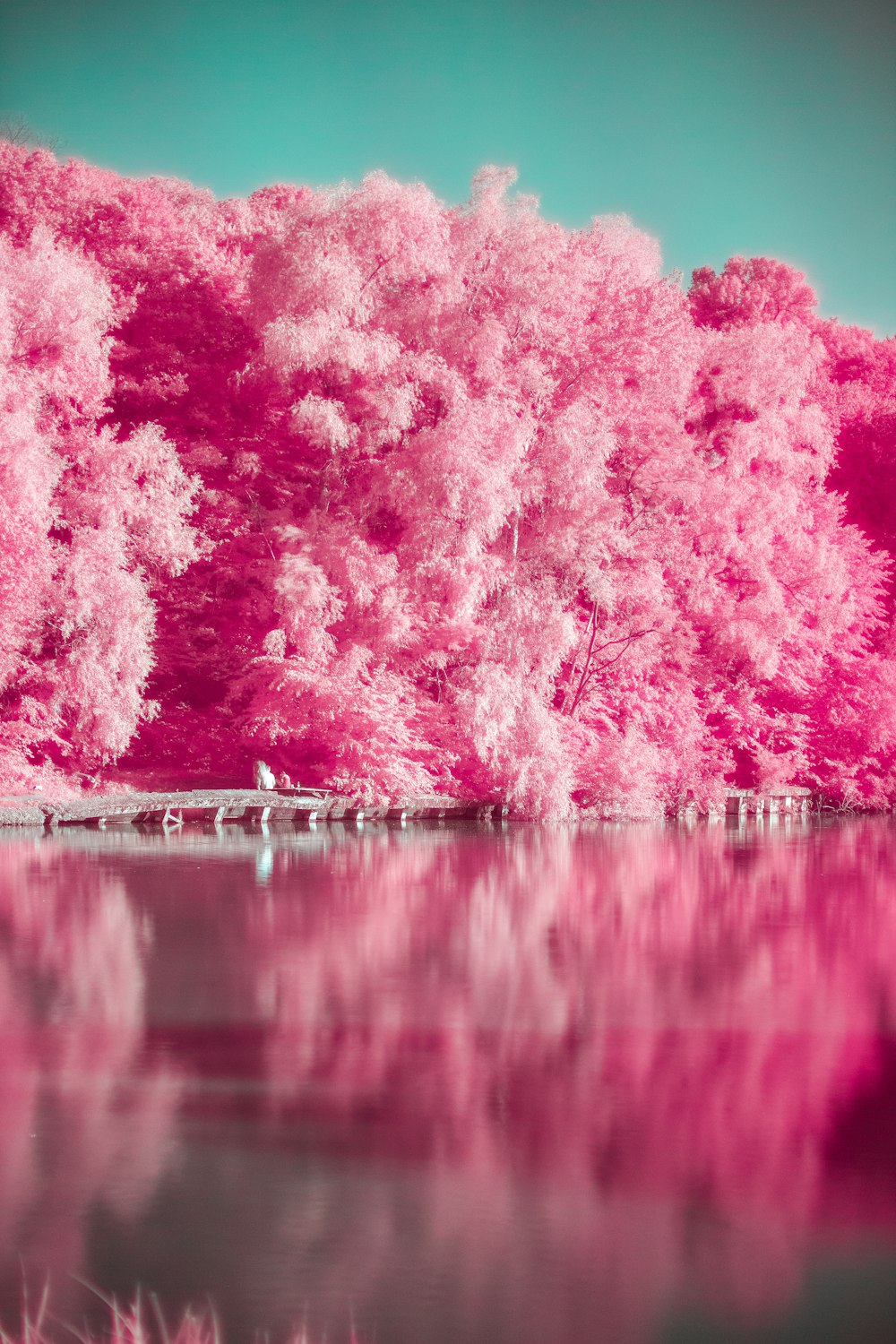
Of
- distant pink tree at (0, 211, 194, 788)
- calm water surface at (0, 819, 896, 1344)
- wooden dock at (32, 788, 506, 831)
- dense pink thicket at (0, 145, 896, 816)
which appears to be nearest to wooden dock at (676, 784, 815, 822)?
dense pink thicket at (0, 145, 896, 816)

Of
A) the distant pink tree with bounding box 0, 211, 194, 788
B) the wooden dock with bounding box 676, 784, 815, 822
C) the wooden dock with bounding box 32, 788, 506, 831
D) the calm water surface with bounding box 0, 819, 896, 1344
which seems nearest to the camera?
the calm water surface with bounding box 0, 819, 896, 1344

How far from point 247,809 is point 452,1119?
11648 millimetres

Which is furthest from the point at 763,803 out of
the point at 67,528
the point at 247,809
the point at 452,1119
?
the point at 452,1119

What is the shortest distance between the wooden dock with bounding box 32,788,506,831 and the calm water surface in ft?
19.9

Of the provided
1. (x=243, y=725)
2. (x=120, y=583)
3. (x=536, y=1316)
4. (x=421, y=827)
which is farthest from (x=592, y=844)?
(x=536, y=1316)

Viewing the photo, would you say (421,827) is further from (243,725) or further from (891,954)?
(891,954)

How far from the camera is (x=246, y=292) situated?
63.0ft

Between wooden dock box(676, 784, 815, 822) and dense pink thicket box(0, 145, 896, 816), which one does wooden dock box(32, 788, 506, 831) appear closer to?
dense pink thicket box(0, 145, 896, 816)

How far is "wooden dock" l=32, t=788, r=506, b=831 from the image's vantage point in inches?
584

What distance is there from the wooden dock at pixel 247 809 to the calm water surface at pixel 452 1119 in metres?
6.08

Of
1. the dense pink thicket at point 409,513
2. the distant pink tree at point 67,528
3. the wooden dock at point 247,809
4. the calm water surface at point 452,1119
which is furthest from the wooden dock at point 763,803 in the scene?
the calm water surface at point 452,1119

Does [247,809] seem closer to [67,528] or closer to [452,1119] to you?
[67,528]

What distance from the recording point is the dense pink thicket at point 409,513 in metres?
15.8

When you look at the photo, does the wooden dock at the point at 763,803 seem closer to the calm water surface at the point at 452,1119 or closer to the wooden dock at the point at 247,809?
the wooden dock at the point at 247,809
